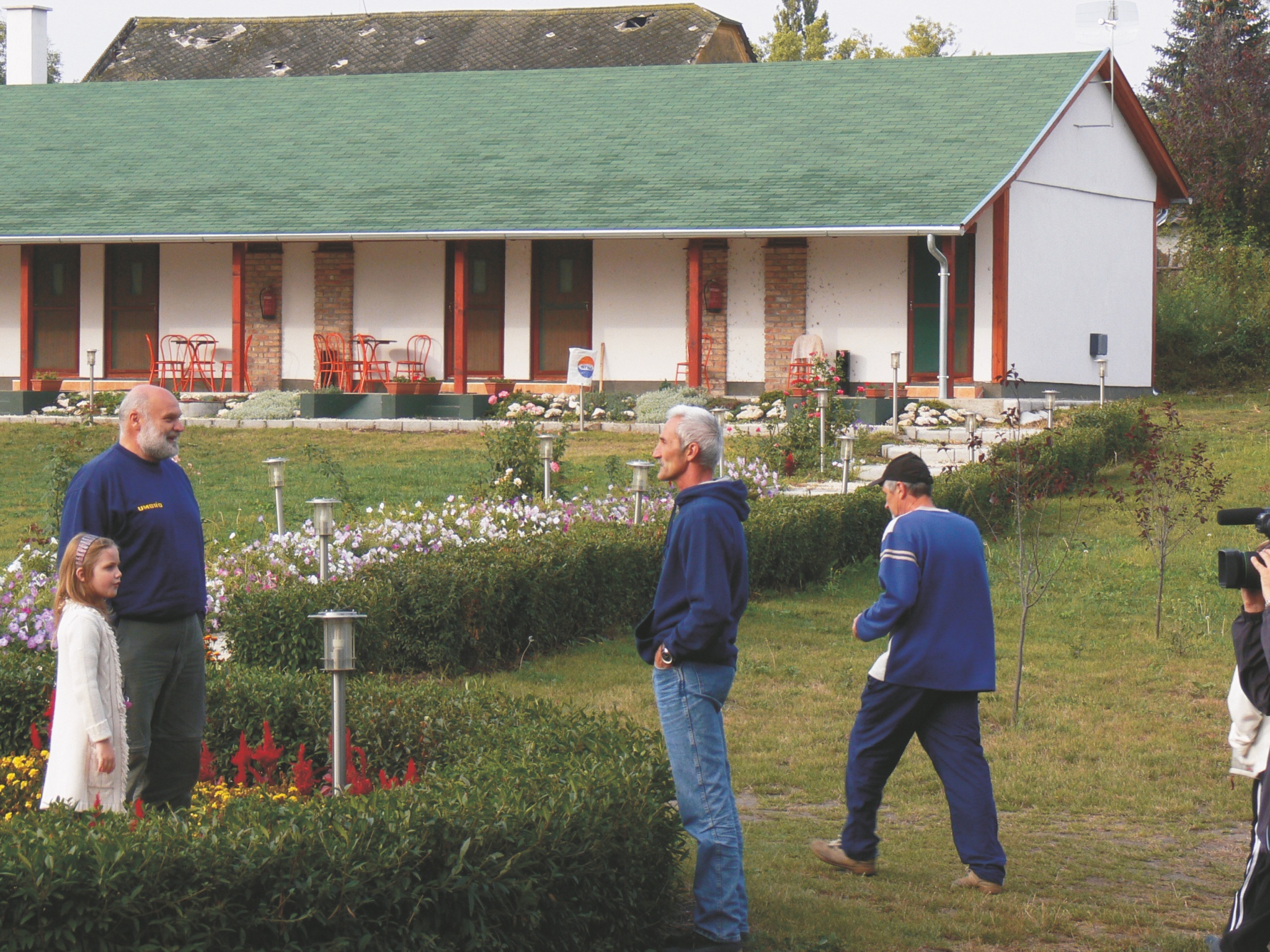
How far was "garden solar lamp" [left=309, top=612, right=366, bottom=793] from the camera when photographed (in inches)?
202

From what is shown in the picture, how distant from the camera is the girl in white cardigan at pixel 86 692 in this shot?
15.5 ft

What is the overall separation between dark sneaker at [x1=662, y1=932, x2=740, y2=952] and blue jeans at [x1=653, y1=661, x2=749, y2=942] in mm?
18

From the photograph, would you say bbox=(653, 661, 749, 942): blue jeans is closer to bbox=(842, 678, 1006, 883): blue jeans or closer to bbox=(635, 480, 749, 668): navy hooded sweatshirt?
bbox=(635, 480, 749, 668): navy hooded sweatshirt

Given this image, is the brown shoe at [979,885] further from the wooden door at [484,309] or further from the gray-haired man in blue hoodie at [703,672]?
the wooden door at [484,309]

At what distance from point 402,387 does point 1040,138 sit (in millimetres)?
9881

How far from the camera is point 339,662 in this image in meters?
5.16

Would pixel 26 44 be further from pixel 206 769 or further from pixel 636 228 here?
pixel 206 769

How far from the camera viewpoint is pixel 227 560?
9.59 m

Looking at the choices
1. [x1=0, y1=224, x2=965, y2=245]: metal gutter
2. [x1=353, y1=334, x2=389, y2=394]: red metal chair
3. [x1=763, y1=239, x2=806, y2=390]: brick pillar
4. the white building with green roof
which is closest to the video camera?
[x1=0, y1=224, x2=965, y2=245]: metal gutter

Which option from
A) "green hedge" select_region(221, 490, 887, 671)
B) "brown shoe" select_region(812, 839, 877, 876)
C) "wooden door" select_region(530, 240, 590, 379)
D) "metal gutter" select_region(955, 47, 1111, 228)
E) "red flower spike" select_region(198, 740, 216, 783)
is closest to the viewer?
"brown shoe" select_region(812, 839, 877, 876)

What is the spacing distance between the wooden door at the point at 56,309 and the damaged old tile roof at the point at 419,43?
38.8 feet

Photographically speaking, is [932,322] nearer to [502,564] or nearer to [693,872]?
[502,564]

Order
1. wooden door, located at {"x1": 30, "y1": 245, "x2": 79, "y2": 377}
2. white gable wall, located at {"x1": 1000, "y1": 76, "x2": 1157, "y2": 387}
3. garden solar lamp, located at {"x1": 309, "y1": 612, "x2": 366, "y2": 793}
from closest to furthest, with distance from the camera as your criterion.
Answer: garden solar lamp, located at {"x1": 309, "y1": 612, "x2": 366, "y2": 793} < white gable wall, located at {"x1": 1000, "y1": 76, "x2": 1157, "y2": 387} < wooden door, located at {"x1": 30, "y1": 245, "x2": 79, "y2": 377}


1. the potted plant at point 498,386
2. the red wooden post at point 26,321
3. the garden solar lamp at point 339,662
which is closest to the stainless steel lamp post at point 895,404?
the potted plant at point 498,386
